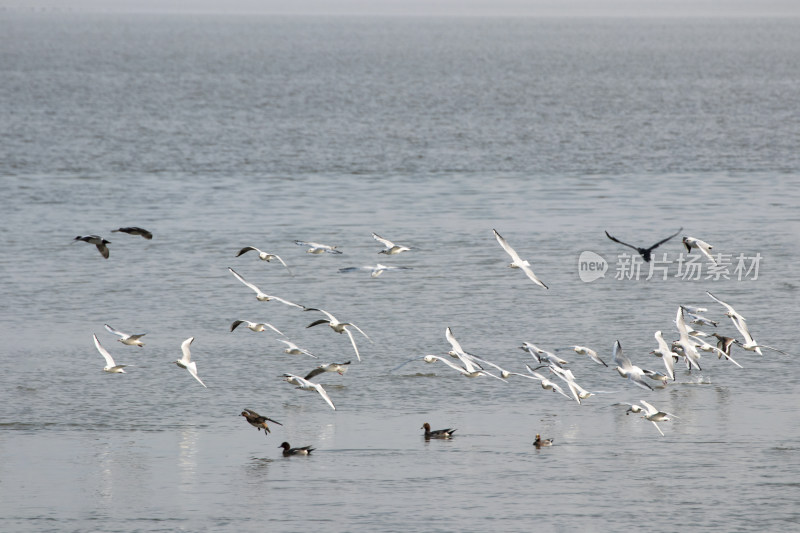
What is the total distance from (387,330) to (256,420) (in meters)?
7.13

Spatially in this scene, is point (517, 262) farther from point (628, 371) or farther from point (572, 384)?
point (628, 371)

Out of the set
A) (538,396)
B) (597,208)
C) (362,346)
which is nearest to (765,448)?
(538,396)

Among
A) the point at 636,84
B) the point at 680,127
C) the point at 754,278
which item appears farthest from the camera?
the point at 636,84

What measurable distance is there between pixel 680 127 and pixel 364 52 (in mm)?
123545

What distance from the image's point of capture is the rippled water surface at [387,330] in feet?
56.0

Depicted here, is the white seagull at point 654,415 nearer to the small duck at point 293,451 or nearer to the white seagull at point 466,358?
the white seagull at point 466,358

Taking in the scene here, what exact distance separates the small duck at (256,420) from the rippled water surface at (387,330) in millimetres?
180

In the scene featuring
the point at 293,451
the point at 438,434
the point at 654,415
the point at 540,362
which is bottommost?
the point at 293,451

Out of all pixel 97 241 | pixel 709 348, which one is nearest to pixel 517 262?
pixel 709 348

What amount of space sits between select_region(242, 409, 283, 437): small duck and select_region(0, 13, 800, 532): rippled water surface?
18 centimetres

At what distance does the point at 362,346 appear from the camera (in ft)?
81.9

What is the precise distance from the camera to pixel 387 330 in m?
26.3

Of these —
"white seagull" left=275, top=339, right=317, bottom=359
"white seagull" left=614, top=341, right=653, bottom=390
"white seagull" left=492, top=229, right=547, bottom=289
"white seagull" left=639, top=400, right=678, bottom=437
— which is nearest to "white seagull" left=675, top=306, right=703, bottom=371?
"white seagull" left=614, top=341, right=653, bottom=390

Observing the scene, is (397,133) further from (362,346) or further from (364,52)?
(364,52)
